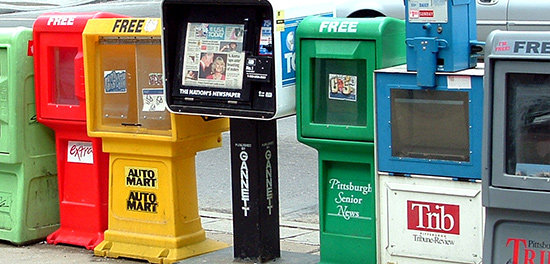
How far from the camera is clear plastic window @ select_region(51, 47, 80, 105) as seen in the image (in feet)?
21.1

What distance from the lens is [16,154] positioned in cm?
647

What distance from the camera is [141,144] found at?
606 centimetres

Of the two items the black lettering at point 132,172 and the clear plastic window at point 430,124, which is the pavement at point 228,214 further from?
the clear plastic window at point 430,124

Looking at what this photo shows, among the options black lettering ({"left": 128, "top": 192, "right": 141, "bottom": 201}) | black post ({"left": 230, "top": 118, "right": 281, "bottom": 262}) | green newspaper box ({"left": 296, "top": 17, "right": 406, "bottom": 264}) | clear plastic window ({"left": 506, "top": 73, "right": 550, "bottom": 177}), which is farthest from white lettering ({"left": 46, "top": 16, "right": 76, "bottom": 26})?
clear plastic window ({"left": 506, "top": 73, "right": 550, "bottom": 177})

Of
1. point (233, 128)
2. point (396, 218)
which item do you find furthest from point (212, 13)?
point (396, 218)

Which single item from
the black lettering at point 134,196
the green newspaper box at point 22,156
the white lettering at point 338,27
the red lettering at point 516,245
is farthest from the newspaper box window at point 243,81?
the red lettering at point 516,245

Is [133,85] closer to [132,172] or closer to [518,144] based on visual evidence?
[132,172]

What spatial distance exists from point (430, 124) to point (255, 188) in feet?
4.20

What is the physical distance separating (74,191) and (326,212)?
202 centimetres

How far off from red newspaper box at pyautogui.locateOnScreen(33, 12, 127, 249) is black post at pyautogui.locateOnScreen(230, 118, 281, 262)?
1151 mm

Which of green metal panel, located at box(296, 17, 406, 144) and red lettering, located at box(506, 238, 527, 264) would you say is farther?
green metal panel, located at box(296, 17, 406, 144)

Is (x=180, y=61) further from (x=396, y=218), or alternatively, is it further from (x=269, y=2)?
(x=396, y=218)

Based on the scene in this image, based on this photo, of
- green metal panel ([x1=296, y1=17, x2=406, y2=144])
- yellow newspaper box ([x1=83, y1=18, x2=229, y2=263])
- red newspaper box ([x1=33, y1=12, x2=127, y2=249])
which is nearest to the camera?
green metal panel ([x1=296, y1=17, x2=406, y2=144])

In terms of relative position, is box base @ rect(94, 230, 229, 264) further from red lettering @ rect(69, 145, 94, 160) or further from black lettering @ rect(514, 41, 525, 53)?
black lettering @ rect(514, 41, 525, 53)
